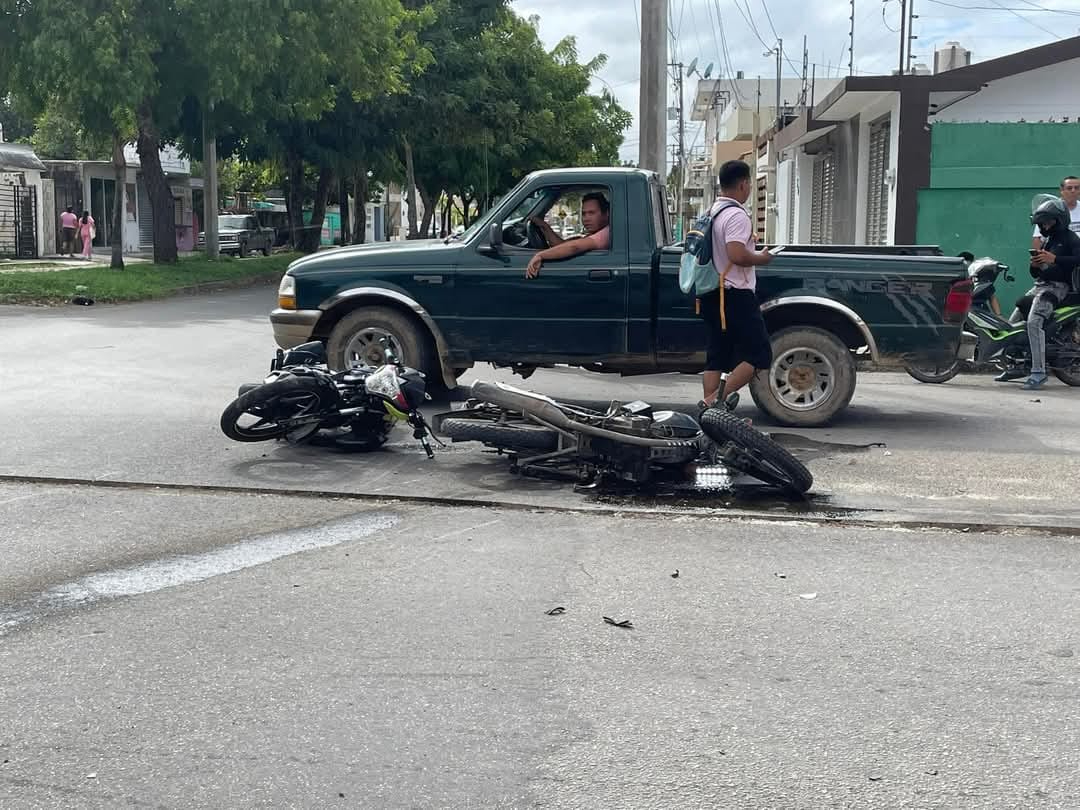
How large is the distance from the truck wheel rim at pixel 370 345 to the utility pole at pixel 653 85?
681cm

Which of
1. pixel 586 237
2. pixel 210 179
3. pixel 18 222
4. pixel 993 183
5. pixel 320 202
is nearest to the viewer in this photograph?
pixel 586 237

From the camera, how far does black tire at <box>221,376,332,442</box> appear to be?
7.95m

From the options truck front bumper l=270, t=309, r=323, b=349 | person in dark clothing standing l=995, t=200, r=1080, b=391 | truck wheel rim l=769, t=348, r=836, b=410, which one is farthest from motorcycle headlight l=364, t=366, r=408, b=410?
person in dark clothing standing l=995, t=200, r=1080, b=391

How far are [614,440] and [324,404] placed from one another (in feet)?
6.44

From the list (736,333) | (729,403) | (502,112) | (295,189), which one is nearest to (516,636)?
(729,403)

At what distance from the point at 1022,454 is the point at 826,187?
19631 millimetres

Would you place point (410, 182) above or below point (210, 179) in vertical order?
above

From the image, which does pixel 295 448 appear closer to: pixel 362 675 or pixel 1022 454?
pixel 362 675

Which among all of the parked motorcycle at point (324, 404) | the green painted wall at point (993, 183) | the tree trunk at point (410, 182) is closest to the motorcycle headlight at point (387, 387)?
the parked motorcycle at point (324, 404)

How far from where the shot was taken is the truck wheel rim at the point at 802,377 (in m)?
9.71

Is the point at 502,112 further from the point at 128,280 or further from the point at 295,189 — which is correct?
the point at 128,280

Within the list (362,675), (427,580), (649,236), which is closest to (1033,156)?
(649,236)

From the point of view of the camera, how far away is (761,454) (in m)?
7.10

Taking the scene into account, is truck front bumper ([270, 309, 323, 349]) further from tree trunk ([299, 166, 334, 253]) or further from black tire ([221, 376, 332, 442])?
tree trunk ([299, 166, 334, 253])
